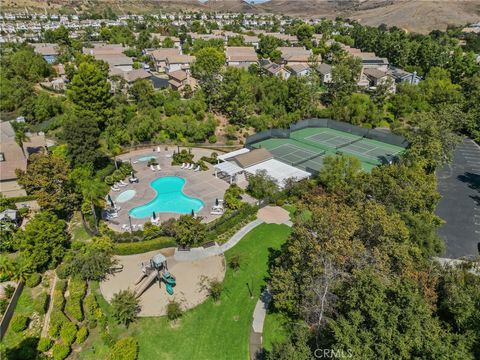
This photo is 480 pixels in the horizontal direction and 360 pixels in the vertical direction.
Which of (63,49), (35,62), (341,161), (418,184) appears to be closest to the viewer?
(418,184)

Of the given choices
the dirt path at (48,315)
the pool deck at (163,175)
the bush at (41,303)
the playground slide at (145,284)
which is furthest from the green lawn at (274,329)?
the bush at (41,303)

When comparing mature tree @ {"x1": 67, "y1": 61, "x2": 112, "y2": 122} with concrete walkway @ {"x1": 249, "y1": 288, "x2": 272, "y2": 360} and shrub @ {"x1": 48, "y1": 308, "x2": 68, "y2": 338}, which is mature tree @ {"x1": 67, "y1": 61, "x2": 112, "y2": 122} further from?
concrete walkway @ {"x1": 249, "y1": 288, "x2": 272, "y2": 360}

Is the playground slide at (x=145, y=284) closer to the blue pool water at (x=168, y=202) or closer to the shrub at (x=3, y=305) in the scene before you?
the shrub at (x=3, y=305)

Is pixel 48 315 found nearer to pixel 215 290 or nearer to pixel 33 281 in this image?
pixel 33 281

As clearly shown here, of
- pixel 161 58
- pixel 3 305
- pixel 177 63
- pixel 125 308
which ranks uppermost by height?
pixel 161 58

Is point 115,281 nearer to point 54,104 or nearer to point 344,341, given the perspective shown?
point 344,341

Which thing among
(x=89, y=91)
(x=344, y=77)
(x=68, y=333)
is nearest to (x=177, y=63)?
(x=89, y=91)

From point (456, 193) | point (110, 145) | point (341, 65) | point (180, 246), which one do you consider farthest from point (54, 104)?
point (456, 193)

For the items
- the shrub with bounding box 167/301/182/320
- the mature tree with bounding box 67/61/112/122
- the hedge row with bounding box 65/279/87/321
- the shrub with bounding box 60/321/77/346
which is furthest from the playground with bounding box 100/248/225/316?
the mature tree with bounding box 67/61/112/122
